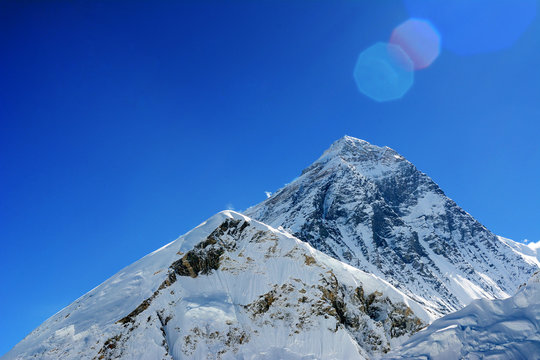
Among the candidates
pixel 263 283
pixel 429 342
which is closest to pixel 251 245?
pixel 263 283

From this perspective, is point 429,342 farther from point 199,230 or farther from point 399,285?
point 399,285

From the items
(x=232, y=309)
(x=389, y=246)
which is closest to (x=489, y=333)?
(x=232, y=309)

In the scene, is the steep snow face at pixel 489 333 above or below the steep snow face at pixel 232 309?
below

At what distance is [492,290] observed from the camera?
529ft

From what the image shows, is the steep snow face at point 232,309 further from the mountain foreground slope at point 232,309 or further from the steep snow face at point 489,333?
the steep snow face at point 489,333

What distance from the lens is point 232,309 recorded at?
56781 millimetres

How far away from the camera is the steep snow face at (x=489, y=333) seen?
16031mm

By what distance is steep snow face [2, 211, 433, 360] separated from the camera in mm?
50438

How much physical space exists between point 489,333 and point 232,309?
44656mm

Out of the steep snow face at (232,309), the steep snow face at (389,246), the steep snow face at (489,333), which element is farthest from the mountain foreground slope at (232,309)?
the steep snow face at (389,246)

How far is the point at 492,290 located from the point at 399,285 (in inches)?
2164

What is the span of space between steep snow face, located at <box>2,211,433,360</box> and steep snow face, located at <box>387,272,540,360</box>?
36.7 metres

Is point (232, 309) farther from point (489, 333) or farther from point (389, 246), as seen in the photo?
point (389, 246)

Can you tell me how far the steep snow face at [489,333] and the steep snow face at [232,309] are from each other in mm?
36705
